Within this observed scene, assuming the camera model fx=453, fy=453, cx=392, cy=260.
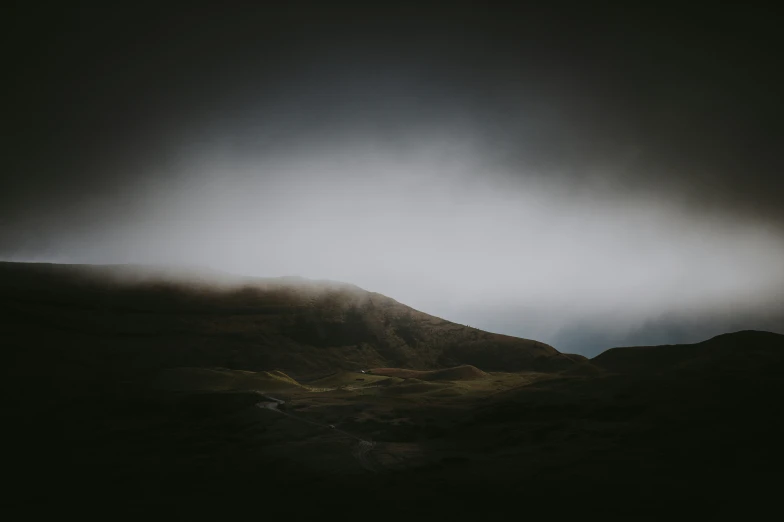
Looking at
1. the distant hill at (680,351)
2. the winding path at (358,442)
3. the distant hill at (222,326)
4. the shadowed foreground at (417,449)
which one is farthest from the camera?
the distant hill at (222,326)

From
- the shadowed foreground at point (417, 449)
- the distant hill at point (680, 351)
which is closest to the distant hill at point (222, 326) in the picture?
the distant hill at point (680, 351)

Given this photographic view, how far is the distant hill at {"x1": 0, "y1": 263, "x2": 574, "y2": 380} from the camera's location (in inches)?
3374

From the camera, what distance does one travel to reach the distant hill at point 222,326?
281 ft

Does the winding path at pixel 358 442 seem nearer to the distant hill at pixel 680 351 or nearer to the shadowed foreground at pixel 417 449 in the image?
the shadowed foreground at pixel 417 449

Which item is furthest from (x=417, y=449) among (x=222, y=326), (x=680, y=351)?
(x=222, y=326)

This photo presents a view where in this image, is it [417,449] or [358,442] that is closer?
[417,449]

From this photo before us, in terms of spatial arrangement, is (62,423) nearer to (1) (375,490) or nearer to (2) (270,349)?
(1) (375,490)

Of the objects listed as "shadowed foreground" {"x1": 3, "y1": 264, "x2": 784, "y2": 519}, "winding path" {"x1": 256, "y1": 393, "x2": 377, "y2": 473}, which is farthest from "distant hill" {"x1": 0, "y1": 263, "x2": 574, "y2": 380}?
"winding path" {"x1": 256, "y1": 393, "x2": 377, "y2": 473}

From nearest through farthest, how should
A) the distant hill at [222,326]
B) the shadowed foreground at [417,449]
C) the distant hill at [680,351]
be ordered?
the shadowed foreground at [417,449], the distant hill at [680,351], the distant hill at [222,326]

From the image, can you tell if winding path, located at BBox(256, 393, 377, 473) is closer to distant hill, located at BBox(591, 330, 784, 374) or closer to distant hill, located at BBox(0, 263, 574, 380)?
distant hill, located at BBox(591, 330, 784, 374)

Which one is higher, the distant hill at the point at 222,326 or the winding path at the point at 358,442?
the distant hill at the point at 222,326

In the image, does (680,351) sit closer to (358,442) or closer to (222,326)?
(358,442)

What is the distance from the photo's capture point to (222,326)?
354ft

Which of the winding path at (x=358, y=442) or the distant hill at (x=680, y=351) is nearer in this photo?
the winding path at (x=358, y=442)
